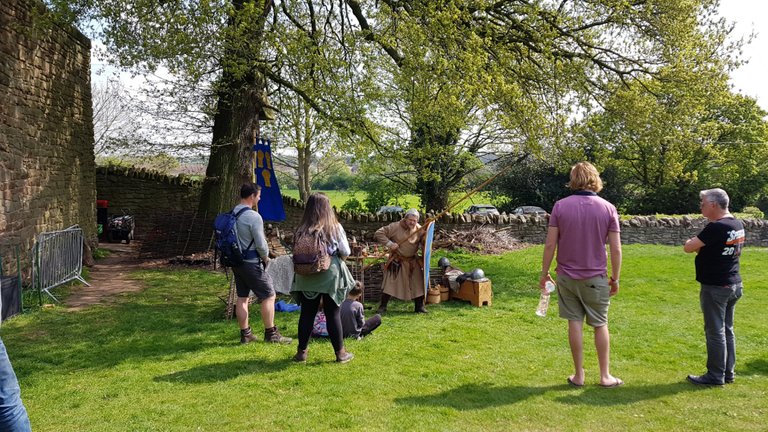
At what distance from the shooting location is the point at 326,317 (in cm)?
518

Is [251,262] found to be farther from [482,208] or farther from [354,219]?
[482,208]

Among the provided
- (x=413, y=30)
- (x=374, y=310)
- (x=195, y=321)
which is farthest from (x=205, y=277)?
(x=413, y=30)

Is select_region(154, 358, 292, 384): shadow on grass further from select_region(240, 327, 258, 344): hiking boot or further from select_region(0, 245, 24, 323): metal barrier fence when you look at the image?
select_region(0, 245, 24, 323): metal barrier fence

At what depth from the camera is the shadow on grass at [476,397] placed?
428cm

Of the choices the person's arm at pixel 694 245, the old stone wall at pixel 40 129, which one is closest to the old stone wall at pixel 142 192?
the old stone wall at pixel 40 129

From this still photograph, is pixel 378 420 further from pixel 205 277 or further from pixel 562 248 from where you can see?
pixel 205 277

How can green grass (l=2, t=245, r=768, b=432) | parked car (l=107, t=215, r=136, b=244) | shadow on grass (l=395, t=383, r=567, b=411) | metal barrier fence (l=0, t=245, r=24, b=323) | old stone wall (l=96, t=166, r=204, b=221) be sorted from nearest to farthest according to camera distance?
green grass (l=2, t=245, r=768, b=432), shadow on grass (l=395, t=383, r=567, b=411), metal barrier fence (l=0, t=245, r=24, b=323), parked car (l=107, t=215, r=136, b=244), old stone wall (l=96, t=166, r=204, b=221)

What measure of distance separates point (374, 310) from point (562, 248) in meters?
3.97

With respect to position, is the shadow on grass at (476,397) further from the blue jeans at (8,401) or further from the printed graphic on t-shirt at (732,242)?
the blue jeans at (8,401)

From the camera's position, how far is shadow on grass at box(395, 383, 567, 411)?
428 centimetres

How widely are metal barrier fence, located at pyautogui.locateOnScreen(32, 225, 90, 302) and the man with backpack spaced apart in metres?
4.09

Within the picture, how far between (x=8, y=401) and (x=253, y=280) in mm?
3120

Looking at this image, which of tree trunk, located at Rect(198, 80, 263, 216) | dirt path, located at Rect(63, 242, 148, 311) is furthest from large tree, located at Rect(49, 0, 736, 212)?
dirt path, located at Rect(63, 242, 148, 311)

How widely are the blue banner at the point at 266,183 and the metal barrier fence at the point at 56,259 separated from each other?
11.0 feet
